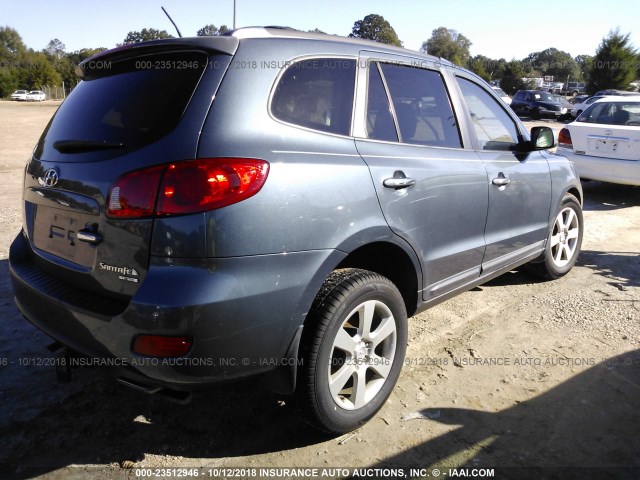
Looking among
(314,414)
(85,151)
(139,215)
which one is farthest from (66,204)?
(314,414)

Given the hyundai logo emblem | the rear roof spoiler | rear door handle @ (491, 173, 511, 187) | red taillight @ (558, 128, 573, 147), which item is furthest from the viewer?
red taillight @ (558, 128, 573, 147)

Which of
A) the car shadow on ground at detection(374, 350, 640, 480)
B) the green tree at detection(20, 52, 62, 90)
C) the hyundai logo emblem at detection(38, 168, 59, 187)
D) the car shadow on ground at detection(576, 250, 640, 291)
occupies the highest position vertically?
the green tree at detection(20, 52, 62, 90)

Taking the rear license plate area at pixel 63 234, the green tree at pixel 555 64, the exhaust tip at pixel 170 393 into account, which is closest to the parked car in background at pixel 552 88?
the green tree at pixel 555 64

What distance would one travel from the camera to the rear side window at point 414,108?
107 inches

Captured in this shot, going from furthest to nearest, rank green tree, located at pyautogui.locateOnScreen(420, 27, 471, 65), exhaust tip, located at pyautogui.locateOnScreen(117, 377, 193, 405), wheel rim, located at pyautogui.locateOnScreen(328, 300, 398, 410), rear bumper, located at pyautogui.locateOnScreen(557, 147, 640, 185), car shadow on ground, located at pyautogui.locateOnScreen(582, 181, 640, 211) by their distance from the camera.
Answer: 1. green tree, located at pyautogui.locateOnScreen(420, 27, 471, 65)
2. car shadow on ground, located at pyautogui.locateOnScreen(582, 181, 640, 211)
3. rear bumper, located at pyautogui.locateOnScreen(557, 147, 640, 185)
4. wheel rim, located at pyautogui.locateOnScreen(328, 300, 398, 410)
5. exhaust tip, located at pyautogui.locateOnScreen(117, 377, 193, 405)

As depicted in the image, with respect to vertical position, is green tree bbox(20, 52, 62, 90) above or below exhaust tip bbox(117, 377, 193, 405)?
above

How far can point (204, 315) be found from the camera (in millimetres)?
1912

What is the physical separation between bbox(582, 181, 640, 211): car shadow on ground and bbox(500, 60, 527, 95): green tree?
165ft

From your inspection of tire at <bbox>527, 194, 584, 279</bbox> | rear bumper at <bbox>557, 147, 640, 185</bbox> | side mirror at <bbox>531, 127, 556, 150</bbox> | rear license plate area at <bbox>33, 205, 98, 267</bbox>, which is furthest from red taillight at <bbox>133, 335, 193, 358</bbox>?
rear bumper at <bbox>557, 147, 640, 185</bbox>

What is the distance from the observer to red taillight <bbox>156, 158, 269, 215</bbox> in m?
1.94

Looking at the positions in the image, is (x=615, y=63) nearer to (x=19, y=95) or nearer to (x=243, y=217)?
(x=243, y=217)

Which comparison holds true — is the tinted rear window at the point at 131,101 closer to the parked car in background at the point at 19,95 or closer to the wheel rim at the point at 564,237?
the wheel rim at the point at 564,237

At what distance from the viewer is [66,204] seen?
2244mm

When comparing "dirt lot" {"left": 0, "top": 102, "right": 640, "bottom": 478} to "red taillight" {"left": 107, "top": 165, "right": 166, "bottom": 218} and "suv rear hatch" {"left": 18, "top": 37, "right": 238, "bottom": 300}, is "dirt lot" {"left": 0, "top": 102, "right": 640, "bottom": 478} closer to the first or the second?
"suv rear hatch" {"left": 18, "top": 37, "right": 238, "bottom": 300}
